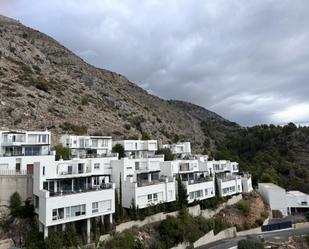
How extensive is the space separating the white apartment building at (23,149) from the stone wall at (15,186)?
11.7 feet

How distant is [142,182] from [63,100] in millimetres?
50583

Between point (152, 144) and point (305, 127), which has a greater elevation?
point (305, 127)

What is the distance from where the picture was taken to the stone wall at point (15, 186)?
32156 mm

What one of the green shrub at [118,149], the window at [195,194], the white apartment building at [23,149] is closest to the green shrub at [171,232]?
the window at [195,194]

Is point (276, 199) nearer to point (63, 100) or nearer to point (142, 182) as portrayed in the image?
point (142, 182)

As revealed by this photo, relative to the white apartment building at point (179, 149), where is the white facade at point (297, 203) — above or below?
below

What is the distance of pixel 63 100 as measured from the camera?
8350 cm

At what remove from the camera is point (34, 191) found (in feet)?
106

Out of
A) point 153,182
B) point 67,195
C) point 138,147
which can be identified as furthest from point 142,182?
point 138,147

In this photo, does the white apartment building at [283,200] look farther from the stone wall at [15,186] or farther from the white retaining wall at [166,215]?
the stone wall at [15,186]

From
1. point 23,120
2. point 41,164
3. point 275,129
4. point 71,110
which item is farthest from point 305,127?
point 41,164

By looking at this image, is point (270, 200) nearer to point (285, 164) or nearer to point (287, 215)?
point (287, 215)

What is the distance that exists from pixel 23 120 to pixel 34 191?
110 feet

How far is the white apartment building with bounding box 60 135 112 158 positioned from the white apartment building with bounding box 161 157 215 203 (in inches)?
534
